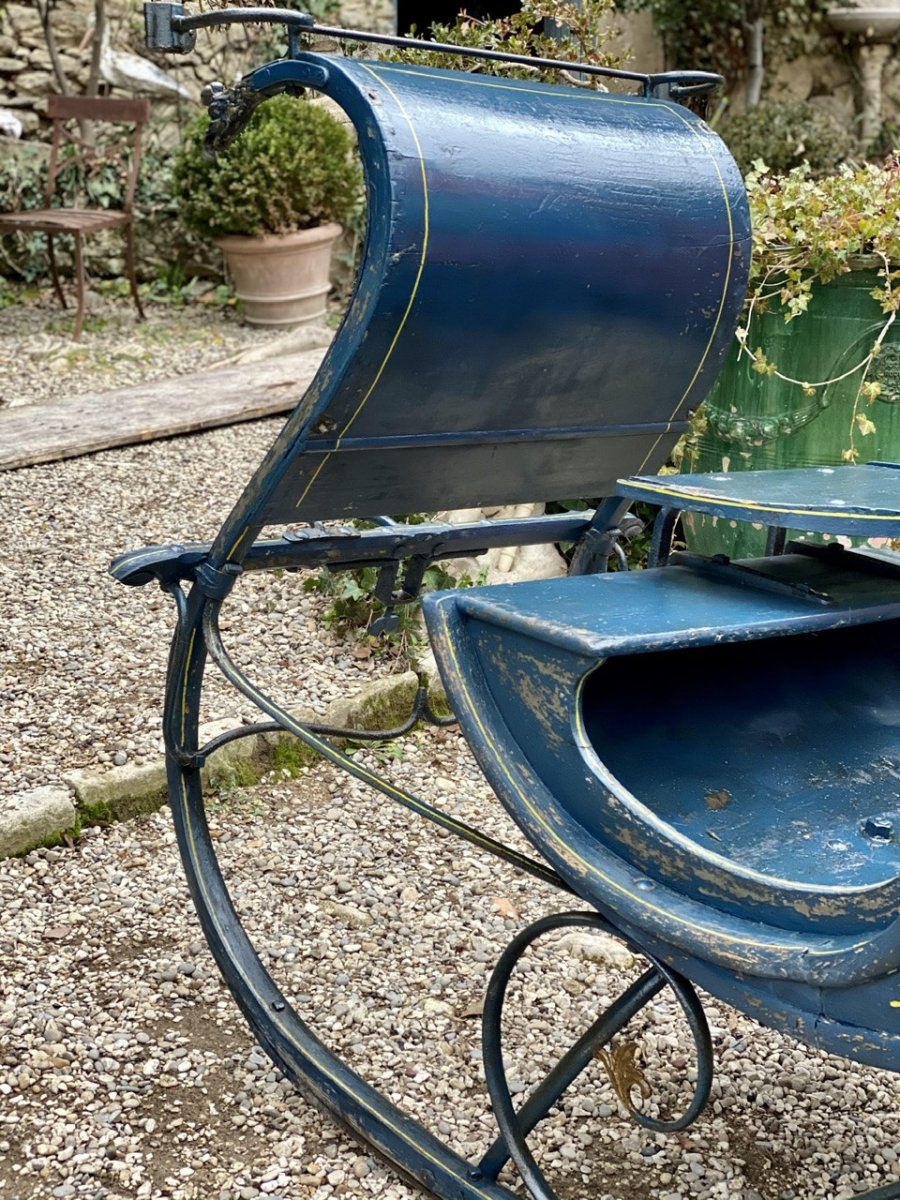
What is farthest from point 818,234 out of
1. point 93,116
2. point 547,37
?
point 93,116

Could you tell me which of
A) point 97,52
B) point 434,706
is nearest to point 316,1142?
point 434,706

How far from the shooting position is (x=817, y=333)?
136 inches

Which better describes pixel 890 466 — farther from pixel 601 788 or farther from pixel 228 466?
pixel 228 466

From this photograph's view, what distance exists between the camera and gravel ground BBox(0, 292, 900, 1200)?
6.47 feet

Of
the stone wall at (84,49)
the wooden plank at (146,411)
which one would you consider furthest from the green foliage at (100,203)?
the wooden plank at (146,411)

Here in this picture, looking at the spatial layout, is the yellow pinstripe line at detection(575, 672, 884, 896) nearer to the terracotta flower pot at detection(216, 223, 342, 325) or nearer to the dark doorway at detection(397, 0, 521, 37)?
the terracotta flower pot at detection(216, 223, 342, 325)

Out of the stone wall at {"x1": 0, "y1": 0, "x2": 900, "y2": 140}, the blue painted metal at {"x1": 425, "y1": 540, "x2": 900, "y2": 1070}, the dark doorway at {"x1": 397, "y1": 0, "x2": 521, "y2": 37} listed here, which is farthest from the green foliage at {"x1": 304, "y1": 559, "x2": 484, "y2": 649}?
the dark doorway at {"x1": 397, "y1": 0, "x2": 521, "y2": 37}

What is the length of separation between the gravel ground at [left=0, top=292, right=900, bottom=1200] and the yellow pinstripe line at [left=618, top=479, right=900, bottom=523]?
1059 mm

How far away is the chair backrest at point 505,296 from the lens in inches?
62.4

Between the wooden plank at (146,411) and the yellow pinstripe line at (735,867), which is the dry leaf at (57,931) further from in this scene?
the wooden plank at (146,411)

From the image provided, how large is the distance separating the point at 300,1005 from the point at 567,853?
1.07 metres

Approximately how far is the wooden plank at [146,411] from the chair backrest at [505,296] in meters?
3.33

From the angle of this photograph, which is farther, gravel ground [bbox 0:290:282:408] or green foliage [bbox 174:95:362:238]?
green foliage [bbox 174:95:362:238]

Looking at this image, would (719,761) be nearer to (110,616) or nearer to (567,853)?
(567,853)
